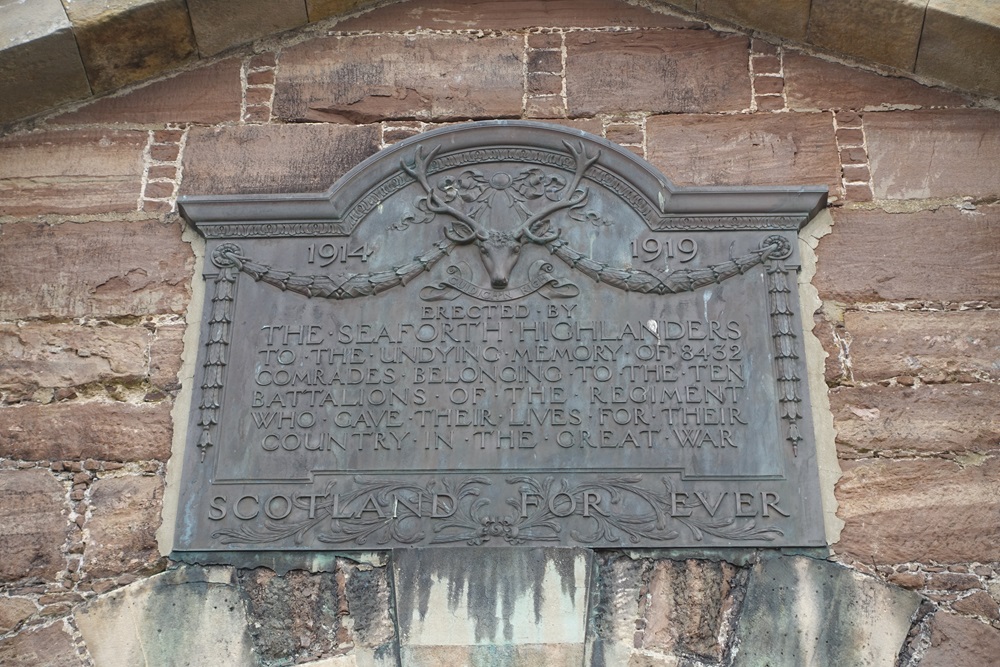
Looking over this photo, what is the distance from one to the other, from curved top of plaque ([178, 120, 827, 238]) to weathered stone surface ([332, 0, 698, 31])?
0.63 metres

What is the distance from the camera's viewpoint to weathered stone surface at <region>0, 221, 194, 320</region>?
14.1 ft

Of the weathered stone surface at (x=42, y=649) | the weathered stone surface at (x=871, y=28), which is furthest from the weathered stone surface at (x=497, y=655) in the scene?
the weathered stone surface at (x=871, y=28)

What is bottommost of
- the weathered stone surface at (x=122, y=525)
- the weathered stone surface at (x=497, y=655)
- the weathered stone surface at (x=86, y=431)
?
the weathered stone surface at (x=497, y=655)

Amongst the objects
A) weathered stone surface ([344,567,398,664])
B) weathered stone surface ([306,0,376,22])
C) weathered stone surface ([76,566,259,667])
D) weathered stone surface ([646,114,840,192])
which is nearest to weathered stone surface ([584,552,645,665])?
weathered stone surface ([344,567,398,664])

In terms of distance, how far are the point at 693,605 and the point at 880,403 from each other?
3.29 ft

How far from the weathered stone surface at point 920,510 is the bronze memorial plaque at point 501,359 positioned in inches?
6.6

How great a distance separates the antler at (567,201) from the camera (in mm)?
4273

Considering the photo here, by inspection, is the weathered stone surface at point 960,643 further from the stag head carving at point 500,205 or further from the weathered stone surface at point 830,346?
the stag head carving at point 500,205

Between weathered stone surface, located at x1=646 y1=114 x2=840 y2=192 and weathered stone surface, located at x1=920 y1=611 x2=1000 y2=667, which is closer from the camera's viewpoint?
weathered stone surface, located at x1=920 y1=611 x2=1000 y2=667

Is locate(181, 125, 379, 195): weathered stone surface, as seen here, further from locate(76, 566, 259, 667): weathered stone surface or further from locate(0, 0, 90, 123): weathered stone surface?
locate(76, 566, 259, 667): weathered stone surface

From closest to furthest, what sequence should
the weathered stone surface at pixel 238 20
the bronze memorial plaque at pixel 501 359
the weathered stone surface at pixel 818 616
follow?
the weathered stone surface at pixel 818 616 < the bronze memorial plaque at pixel 501 359 < the weathered stone surface at pixel 238 20

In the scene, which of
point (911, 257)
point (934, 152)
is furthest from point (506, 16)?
point (911, 257)

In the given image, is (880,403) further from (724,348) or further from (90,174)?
(90,174)

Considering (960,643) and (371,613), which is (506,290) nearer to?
(371,613)
